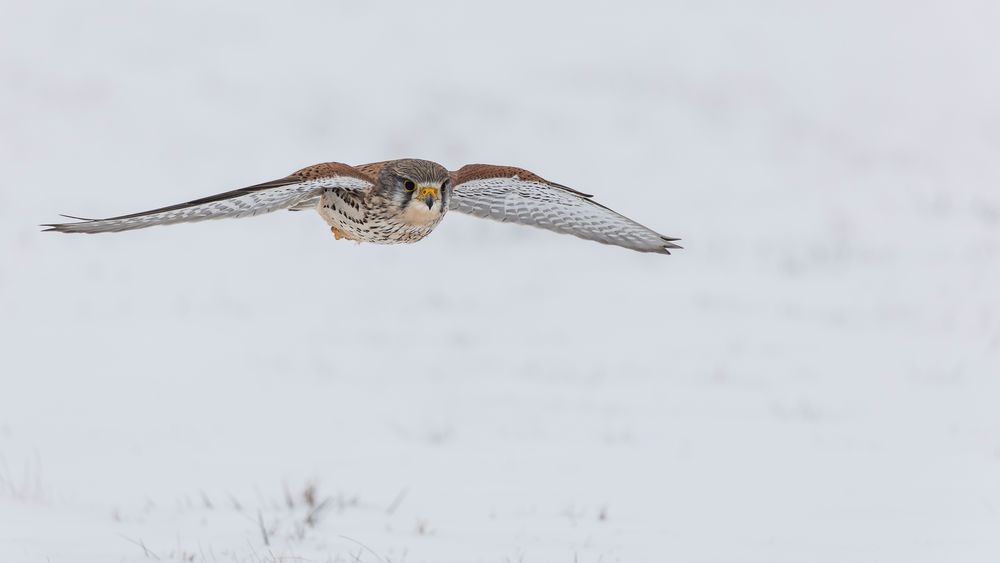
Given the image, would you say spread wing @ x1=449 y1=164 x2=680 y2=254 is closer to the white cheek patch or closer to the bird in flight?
the bird in flight

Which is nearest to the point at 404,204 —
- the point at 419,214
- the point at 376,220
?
the point at 419,214

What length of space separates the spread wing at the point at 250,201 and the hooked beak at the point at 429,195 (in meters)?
0.26

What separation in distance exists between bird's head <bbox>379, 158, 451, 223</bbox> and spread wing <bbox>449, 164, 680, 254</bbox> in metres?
0.56

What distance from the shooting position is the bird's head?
4.76m

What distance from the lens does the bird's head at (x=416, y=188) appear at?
476 cm

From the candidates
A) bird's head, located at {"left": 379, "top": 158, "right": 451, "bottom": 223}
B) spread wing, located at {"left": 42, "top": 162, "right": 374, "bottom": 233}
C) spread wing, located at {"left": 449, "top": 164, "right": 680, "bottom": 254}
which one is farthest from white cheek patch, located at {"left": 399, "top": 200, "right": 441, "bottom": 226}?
spread wing, located at {"left": 449, "top": 164, "right": 680, "bottom": 254}

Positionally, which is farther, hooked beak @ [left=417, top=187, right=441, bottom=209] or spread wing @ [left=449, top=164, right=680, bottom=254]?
spread wing @ [left=449, top=164, right=680, bottom=254]

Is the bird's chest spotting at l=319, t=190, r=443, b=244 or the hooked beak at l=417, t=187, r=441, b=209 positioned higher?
the hooked beak at l=417, t=187, r=441, b=209

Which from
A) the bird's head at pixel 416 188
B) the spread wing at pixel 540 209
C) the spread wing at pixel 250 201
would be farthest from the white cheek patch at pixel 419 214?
the spread wing at pixel 540 209

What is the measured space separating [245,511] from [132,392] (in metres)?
5.24

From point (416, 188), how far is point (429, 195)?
0.07 metres

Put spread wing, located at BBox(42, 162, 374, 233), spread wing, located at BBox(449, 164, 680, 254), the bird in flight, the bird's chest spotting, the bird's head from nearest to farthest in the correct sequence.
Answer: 1. spread wing, located at BBox(42, 162, 374, 233)
2. the bird in flight
3. the bird's head
4. the bird's chest spotting
5. spread wing, located at BBox(449, 164, 680, 254)

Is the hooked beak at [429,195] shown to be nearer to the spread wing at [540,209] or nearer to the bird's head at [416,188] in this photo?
the bird's head at [416,188]

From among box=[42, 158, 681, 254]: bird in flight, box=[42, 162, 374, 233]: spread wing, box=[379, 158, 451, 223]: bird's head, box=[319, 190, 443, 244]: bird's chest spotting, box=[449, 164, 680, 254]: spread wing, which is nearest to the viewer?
box=[42, 162, 374, 233]: spread wing
